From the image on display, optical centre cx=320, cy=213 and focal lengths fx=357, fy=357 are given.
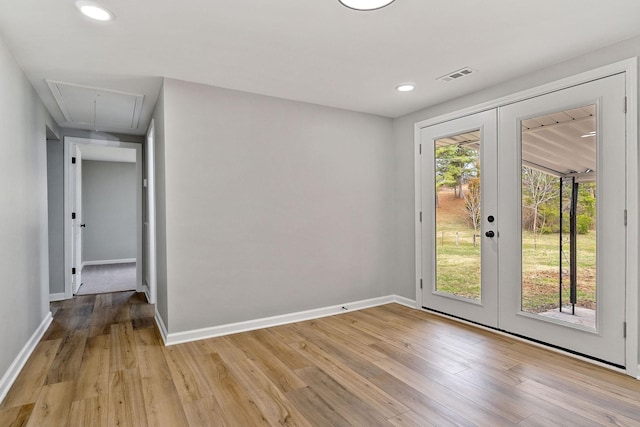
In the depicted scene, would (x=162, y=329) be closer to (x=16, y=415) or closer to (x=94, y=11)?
(x=16, y=415)

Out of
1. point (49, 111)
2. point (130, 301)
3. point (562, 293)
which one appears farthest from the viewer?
point (130, 301)

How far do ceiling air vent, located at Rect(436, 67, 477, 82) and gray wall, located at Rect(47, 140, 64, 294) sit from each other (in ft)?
15.9

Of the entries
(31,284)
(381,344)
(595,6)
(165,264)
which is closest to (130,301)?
(31,284)

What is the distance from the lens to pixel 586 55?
265cm

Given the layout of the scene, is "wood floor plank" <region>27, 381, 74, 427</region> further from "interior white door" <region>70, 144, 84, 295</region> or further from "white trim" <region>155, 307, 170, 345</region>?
"interior white door" <region>70, 144, 84, 295</region>

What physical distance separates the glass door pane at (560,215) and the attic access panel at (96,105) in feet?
12.2

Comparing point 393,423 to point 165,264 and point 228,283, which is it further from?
point 165,264

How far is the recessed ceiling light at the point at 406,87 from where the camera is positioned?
3.28m

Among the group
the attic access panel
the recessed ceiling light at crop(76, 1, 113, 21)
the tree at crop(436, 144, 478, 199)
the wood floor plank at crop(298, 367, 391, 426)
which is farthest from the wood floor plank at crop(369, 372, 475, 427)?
the attic access panel

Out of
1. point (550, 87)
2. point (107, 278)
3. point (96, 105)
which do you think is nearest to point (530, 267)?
point (550, 87)

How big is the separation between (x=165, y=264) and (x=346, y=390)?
6.25ft

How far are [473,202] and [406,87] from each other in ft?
4.28

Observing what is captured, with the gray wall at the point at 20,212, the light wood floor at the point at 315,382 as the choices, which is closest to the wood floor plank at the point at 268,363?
the light wood floor at the point at 315,382

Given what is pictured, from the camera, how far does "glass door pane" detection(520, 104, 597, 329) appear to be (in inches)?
105
